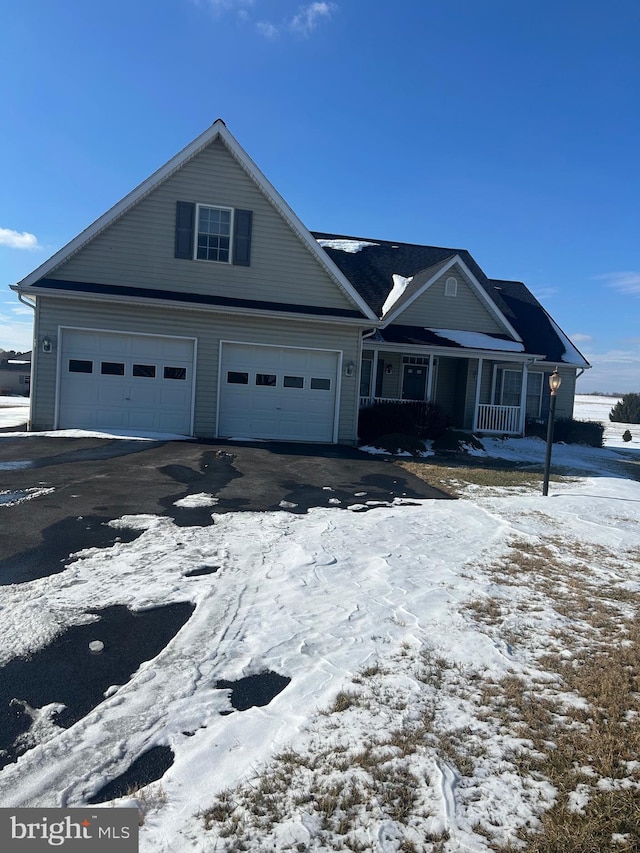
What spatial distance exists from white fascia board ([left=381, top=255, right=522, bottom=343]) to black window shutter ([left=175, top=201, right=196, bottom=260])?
7.04 m

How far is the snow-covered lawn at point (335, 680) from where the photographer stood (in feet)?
7.87

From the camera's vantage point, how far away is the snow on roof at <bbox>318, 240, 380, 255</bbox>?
23.2 meters

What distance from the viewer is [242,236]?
1524cm

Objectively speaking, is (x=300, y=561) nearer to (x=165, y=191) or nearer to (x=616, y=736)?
(x=616, y=736)

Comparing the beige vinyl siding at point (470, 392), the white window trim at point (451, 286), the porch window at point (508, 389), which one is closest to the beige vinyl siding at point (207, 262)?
the white window trim at point (451, 286)

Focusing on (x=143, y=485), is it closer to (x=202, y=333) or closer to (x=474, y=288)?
(x=202, y=333)

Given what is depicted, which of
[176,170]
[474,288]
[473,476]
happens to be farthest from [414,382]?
[176,170]

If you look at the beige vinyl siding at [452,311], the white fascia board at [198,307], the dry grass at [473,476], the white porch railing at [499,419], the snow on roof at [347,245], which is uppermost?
the snow on roof at [347,245]

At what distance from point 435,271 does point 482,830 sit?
18875 mm

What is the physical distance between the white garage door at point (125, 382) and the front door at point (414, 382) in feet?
27.9

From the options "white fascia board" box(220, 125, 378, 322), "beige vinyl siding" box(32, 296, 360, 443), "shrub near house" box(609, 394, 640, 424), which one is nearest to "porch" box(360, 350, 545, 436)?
"beige vinyl siding" box(32, 296, 360, 443)

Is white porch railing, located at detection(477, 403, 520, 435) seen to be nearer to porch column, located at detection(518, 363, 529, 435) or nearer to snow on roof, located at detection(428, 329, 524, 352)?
porch column, located at detection(518, 363, 529, 435)

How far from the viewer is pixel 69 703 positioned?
10.3ft

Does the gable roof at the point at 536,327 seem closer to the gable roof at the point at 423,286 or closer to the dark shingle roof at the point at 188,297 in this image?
the gable roof at the point at 423,286
